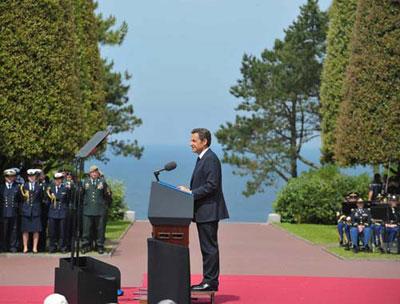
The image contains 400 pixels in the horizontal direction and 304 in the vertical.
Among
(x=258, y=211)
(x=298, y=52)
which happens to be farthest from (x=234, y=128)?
(x=258, y=211)

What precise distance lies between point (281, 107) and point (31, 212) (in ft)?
90.8

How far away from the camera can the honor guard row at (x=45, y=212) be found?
18750 millimetres

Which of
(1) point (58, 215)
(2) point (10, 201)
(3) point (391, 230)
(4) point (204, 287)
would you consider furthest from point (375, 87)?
(4) point (204, 287)

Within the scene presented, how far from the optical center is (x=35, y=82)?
Answer: 20234mm

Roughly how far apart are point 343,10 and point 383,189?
28.3 feet

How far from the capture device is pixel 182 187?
10.9m

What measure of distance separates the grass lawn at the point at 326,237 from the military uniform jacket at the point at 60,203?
5.74 m

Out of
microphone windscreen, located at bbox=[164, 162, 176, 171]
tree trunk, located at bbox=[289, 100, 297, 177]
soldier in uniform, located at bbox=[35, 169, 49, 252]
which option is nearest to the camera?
microphone windscreen, located at bbox=[164, 162, 176, 171]

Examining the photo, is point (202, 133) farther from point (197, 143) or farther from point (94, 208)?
point (94, 208)

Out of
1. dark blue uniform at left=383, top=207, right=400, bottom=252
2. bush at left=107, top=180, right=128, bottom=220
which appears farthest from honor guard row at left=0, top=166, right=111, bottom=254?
bush at left=107, top=180, right=128, bottom=220

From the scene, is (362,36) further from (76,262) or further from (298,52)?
(298,52)

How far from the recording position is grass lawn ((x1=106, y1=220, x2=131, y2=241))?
2359 centimetres

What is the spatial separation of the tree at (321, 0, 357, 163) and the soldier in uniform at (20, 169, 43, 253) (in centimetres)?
1465

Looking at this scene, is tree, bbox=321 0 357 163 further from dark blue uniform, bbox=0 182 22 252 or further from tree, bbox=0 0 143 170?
dark blue uniform, bbox=0 182 22 252
